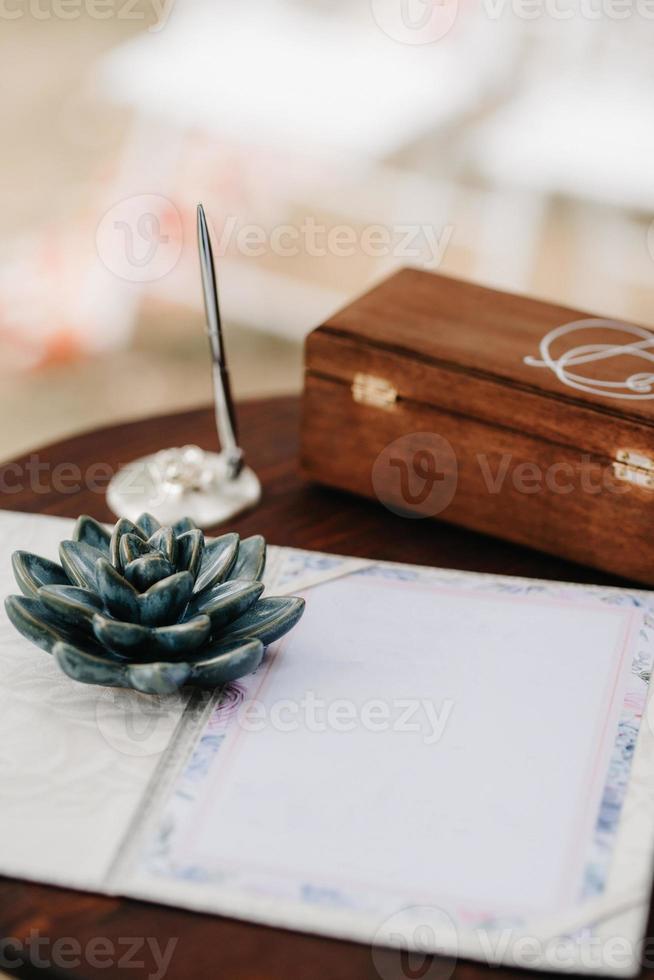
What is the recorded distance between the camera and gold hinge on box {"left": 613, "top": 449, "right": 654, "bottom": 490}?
949mm

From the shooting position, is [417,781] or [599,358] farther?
[599,358]

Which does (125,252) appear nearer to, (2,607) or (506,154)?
(506,154)

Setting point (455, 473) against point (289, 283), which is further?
point (289, 283)

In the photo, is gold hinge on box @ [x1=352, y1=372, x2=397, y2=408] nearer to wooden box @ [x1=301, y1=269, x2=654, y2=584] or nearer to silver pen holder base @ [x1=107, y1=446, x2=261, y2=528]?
wooden box @ [x1=301, y1=269, x2=654, y2=584]

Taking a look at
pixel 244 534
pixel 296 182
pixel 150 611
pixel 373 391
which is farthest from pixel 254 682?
pixel 296 182

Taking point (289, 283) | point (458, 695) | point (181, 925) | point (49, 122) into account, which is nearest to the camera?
point (181, 925)

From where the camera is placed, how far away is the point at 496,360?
102 centimetres

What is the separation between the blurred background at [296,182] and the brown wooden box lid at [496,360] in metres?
0.93

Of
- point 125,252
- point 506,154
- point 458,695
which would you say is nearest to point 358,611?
point 458,695

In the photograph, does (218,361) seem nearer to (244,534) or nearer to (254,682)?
(244,534)

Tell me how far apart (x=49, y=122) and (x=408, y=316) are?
251 cm

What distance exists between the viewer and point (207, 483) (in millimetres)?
1091

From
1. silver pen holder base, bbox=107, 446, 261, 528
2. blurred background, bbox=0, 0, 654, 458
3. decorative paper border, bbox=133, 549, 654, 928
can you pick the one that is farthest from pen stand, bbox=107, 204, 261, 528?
blurred background, bbox=0, 0, 654, 458

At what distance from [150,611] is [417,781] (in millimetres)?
214
